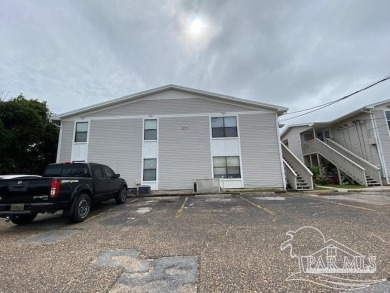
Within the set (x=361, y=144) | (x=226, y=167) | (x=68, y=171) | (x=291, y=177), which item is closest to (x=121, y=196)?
(x=68, y=171)

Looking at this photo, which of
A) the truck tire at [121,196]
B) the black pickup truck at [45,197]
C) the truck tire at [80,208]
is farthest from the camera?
the truck tire at [121,196]

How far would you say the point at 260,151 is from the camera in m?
15.1

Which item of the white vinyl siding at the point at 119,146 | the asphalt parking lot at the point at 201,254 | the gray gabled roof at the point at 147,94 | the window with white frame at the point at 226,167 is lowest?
→ the asphalt parking lot at the point at 201,254

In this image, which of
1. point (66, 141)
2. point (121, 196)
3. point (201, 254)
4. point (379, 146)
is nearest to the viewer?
point (201, 254)

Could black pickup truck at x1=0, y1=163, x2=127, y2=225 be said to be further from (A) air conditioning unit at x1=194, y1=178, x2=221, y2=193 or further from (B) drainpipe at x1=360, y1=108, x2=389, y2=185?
(B) drainpipe at x1=360, y1=108, x2=389, y2=185

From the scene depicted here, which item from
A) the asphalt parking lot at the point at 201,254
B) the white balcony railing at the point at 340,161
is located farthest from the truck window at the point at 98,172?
the white balcony railing at the point at 340,161

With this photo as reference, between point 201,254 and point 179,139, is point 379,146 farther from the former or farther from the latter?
point 201,254

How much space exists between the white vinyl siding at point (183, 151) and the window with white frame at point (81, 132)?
18.3ft

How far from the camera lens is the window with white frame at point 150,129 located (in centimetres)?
1588

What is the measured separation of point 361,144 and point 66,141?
23313 millimetres

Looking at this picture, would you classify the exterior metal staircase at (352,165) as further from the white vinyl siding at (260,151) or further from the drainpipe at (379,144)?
the white vinyl siding at (260,151)

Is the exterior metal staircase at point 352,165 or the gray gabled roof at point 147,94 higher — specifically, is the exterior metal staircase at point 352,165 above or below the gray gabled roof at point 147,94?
below

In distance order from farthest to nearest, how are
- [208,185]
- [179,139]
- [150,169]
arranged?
[179,139] < [150,169] < [208,185]

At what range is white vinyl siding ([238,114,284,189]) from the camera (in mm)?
14738
